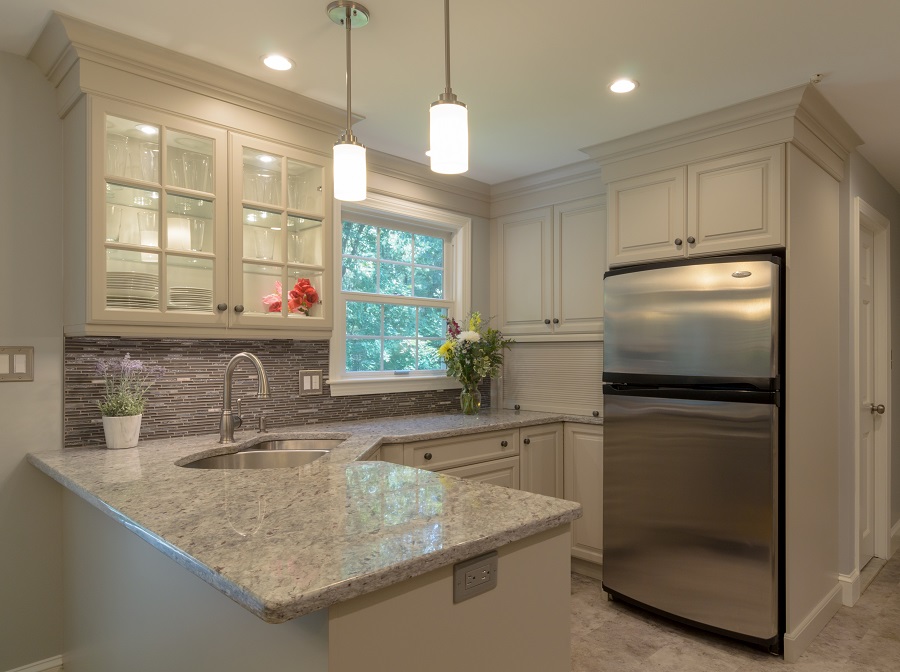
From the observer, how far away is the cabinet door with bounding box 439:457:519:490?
2867 millimetres

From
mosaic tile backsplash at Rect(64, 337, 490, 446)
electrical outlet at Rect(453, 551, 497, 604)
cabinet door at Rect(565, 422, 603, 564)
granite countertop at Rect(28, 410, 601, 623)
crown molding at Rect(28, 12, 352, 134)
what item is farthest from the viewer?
cabinet door at Rect(565, 422, 603, 564)

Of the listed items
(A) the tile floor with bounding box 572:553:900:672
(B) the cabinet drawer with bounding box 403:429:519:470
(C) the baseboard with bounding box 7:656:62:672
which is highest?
(B) the cabinet drawer with bounding box 403:429:519:470

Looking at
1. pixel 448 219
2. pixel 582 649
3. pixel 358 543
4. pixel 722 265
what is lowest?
pixel 582 649

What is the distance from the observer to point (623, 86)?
95.1 inches

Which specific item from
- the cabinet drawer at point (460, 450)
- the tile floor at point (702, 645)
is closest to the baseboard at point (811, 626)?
the tile floor at point (702, 645)

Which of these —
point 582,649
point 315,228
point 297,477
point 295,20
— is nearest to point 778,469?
point 582,649

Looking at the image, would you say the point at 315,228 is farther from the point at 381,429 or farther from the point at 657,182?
the point at 657,182

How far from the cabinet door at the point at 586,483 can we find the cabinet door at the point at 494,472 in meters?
0.39

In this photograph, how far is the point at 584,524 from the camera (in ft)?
10.8

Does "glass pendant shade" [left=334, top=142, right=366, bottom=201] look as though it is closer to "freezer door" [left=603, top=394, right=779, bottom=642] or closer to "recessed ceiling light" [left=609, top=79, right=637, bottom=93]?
"recessed ceiling light" [left=609, top=79, right=637, bottom=93]

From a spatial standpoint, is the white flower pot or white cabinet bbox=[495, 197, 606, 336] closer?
the white flower pot

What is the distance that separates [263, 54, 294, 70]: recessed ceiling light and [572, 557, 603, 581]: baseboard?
2916mm

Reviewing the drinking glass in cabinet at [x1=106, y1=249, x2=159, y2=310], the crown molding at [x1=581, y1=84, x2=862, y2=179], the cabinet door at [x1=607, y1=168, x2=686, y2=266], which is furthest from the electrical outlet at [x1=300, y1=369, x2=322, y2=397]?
the crown molding at [x1=581, y1=84, x2=862, y2=179]

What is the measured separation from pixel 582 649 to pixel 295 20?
2705 millimetres
